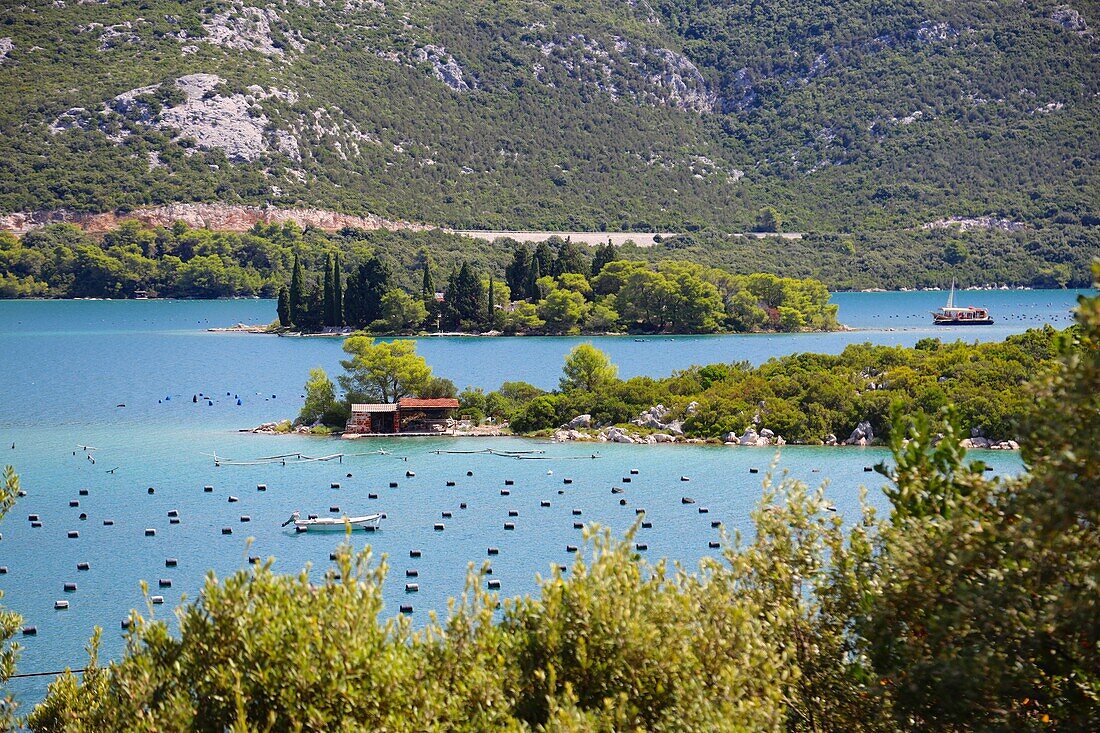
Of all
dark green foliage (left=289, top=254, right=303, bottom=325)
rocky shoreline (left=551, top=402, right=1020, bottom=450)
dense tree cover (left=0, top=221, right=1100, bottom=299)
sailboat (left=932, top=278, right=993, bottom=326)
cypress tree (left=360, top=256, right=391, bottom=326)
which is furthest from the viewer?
dense tree cover (left=0, top=221, right=1100, bottom=299)

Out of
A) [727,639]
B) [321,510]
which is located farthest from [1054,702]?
[321,510]

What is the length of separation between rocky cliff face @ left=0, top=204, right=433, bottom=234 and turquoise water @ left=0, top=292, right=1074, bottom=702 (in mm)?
64038

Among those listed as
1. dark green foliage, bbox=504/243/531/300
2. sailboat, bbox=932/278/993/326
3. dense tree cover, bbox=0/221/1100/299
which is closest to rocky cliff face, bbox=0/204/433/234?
dense tree cover, bbox=0/221/1100/299

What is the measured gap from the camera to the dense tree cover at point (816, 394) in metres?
41.1

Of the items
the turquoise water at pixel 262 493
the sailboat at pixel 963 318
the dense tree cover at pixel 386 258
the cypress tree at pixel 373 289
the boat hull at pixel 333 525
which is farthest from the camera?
the dense tree cover at pixel 386 258

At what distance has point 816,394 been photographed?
4291 cm

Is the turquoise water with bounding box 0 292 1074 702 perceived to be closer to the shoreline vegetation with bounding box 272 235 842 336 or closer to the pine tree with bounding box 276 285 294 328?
the shoreline vegetation with bounding box 272 235 842 336

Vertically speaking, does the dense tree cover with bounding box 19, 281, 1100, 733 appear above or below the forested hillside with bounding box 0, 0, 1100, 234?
below

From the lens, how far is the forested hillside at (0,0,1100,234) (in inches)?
5443

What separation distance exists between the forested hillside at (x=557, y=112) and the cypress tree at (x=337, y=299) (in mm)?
50023

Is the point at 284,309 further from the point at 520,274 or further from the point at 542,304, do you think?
the point at 542,304

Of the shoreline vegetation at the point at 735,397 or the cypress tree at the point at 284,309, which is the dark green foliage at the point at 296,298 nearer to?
the cypress tree at the point at 284,309

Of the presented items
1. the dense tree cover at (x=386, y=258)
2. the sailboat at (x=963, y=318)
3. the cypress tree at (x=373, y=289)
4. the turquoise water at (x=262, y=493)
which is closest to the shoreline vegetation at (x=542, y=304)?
the cypress tree at (x=373, y=289)

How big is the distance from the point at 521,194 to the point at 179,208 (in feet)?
135
